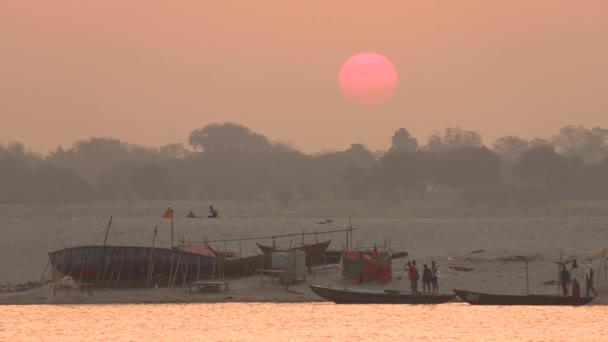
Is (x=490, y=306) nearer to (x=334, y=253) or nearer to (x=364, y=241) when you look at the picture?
(x=334, y=253)

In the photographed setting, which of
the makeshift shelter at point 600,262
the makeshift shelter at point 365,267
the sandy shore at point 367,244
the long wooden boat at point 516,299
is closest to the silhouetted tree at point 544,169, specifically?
the sandy shore at point 367,244

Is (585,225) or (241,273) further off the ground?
(585,225)

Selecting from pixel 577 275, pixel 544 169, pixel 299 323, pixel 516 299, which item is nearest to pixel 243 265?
pixel 299 323

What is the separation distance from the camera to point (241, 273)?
71.9m

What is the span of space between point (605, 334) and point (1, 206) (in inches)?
6132

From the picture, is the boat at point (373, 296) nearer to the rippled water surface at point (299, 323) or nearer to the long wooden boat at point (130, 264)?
the rippled water surface at point (299, 323)

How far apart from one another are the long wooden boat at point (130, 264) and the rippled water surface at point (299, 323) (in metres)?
2.50

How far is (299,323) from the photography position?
60562 millimetres

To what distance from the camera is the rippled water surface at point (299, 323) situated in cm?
5634

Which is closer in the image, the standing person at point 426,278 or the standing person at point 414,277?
the standing person at point 414,277

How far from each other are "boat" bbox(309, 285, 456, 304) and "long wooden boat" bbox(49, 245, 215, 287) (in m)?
8.40

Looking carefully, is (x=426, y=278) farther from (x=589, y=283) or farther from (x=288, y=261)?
(x=288, y=261)

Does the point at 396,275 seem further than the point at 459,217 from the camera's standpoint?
No

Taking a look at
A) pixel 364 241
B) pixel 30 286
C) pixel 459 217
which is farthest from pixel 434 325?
pixel 459 217
